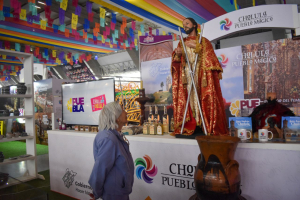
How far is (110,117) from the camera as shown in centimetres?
168

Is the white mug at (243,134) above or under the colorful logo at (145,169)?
above

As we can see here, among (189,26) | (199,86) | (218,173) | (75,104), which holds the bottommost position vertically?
(218,173)

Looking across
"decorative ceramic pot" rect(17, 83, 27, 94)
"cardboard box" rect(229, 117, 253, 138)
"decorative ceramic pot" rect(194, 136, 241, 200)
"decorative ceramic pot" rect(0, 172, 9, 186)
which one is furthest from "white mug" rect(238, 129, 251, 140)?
"decorative ceramic pot" rect(17, 83, 27, 94)

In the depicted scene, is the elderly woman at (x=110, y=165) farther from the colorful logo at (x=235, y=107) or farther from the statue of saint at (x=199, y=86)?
the colorful logo at (x=235, y=107)

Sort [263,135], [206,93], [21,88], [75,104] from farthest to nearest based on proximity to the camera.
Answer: [21,88] < [75,104] < [206,93] < [263,135]

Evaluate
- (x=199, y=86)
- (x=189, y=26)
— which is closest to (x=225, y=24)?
(x=189, y=26)

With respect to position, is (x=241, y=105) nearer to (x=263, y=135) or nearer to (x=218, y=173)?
(x=263, y=135)

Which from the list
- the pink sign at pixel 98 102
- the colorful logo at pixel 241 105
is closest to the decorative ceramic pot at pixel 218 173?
the pink sign at pixel 98 102

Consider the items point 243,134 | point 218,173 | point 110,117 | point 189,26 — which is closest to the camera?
point 218,173

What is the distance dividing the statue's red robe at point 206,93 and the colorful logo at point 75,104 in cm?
180

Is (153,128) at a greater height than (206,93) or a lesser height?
lesser

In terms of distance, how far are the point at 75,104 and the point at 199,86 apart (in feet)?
7.18

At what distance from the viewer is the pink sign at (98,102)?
3184mm

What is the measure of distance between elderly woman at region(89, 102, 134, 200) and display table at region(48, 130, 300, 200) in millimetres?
674
